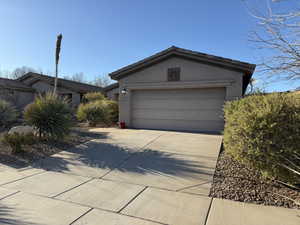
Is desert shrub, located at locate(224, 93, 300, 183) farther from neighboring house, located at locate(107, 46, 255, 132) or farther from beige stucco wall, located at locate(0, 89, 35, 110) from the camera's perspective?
beige stucco wall, located at locate(0, 89, 35, 110)

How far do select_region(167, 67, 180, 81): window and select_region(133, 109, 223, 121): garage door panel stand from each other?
186cm

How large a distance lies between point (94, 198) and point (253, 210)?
2.76 metres

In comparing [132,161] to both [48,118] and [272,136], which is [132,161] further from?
[48,118]

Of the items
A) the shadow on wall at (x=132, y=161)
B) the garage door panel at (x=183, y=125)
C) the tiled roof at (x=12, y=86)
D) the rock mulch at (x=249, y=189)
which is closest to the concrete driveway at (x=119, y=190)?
the shadow on wall at (x=132, y=161)

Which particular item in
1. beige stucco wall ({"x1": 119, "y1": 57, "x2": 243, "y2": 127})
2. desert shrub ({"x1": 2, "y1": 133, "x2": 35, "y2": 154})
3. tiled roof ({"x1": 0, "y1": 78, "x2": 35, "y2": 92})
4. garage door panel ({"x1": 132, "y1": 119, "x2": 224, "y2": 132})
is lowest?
desert shrub ({"x1": 2, "y1": 133, "x2": 35, "y2": 154})

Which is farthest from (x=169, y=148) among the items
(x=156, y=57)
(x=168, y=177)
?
(x=156, y=57)

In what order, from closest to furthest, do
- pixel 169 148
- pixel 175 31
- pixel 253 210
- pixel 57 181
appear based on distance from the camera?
1. pixel 253 210
2. pixel 57 181
3. pixel 169 148
4. pixel 175 31

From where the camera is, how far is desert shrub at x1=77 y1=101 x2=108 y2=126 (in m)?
12.0

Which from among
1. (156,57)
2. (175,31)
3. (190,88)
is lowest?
(190,88)

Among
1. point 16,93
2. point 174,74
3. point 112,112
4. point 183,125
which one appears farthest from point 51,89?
point 183,125

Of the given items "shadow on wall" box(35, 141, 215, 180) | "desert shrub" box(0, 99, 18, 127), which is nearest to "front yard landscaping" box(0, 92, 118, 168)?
"shadow on wall" box(35, 141, 215, 180)

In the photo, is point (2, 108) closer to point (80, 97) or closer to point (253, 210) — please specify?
point (80, 97)

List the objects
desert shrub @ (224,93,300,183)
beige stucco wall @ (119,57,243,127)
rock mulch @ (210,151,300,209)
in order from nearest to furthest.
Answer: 1. rock mulch @ (210,151,300,209)
2. desert shrub @ (224,93,300,183)
3. beige stucco wall @ (119,57,243,127)

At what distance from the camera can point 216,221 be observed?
262 cm
